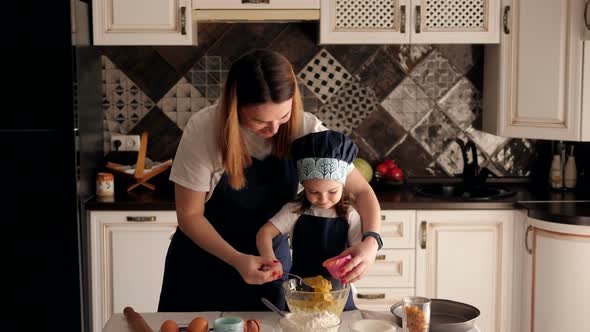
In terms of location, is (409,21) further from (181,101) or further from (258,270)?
(258,270)

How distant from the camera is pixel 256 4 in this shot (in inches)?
148

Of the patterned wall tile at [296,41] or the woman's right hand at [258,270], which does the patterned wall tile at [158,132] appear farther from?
the woman's right hand at [258,270]

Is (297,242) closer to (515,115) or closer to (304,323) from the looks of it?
(304,323)

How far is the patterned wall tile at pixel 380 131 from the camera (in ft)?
13.9

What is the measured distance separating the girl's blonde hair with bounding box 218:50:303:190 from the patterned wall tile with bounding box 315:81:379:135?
185cm

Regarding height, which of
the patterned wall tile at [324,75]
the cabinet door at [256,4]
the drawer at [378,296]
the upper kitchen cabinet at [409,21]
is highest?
the cabinet door at [256,4]

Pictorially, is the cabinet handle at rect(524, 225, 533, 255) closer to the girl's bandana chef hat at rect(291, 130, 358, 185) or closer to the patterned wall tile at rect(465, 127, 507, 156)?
the patterned wall tile at rect(465, 127, 507, 156)

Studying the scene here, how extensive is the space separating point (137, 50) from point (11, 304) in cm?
138

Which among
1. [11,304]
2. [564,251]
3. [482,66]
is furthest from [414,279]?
[11,304]

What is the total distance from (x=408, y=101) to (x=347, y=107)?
0.32 metres

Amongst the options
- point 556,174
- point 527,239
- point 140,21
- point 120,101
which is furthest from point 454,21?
point 120,101

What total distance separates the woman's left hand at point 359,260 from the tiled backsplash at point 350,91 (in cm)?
205

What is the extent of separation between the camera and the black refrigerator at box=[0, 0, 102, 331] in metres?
3.64

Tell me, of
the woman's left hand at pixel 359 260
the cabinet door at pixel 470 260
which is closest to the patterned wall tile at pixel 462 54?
the cabinet door at pixel 470 260
